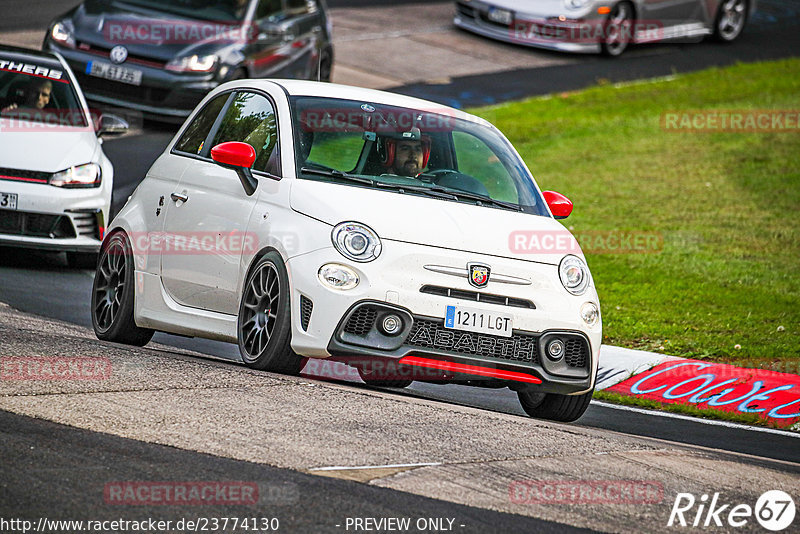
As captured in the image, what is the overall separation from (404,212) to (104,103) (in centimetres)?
906

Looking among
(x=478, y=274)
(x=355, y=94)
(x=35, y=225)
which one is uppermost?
(x=355, y=94)

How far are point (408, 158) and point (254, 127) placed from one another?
979 mm

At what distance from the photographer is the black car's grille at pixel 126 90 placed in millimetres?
15305

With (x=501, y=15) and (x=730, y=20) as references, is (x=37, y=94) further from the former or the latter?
(x=730, y=20)

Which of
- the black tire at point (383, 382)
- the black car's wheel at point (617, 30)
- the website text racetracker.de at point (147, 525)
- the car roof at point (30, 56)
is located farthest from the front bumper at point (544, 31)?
the website text racetracker.de at point (147, 525)

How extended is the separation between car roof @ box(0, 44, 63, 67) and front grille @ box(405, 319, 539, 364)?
6.83 metres

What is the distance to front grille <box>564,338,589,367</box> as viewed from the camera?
287 inches

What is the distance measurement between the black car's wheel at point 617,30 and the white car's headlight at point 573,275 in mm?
15486

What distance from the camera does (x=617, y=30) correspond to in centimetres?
2245

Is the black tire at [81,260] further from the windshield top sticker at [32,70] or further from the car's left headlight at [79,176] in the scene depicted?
the windshield top sticker at [32,70]

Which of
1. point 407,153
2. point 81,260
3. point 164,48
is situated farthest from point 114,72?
point 407,153

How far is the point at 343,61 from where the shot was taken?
20.6 m

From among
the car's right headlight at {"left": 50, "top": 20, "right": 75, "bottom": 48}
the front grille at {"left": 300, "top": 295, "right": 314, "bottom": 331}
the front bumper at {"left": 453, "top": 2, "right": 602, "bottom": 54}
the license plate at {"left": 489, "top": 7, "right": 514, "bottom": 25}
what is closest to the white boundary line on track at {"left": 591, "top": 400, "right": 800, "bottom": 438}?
the front grille at {"left": 300, "top": 295, "right": 314, "bottom": 331}

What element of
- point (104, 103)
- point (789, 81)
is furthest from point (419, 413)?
point (789, 81)
